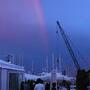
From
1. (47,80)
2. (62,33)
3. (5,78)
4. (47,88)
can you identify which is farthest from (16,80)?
(62,33)

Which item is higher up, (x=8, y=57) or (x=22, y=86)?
(x=8, y=57)

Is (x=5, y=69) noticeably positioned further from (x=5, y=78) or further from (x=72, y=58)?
(x=72, y=58)

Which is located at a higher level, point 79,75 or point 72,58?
point 72,58

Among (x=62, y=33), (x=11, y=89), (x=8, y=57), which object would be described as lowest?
(x=11, y=89)

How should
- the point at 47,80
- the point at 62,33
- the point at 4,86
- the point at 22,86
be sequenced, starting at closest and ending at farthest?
the point at 4,86, the point at 22,86, the point at 47,80, the point at 62,33

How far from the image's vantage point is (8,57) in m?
30.8

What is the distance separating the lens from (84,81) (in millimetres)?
33844

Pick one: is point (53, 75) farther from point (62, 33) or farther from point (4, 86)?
point (62, 33)

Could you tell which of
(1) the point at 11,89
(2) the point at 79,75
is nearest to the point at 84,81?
(2) the point at 79,75

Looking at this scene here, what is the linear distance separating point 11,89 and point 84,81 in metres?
13.0

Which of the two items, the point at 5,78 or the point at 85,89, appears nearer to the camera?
the point at 5,78

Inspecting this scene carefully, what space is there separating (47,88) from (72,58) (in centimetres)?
1456

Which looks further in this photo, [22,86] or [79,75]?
[79,75]

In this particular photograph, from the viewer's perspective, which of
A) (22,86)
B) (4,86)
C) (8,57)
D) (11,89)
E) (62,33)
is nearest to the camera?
(4,86)
